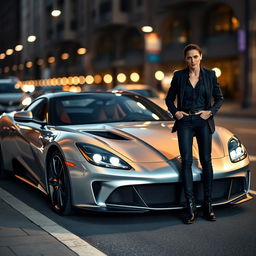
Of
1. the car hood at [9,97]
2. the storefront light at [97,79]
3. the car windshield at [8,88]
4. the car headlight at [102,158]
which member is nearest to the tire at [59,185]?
the car headlight at [102,158]

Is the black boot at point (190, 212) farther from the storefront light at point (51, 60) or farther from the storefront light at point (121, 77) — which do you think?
the storefront light at point (51, 60)

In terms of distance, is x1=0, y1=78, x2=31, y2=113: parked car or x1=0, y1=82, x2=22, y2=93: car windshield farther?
x1=0, y1=82, x2=22, y2=93: car windshield

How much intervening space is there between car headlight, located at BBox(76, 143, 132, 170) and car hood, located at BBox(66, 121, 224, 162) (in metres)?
0.10

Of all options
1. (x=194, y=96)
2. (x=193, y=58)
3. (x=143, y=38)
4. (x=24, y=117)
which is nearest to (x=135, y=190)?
(x=194, y=96)

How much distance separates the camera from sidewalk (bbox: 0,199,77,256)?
4590 millimetres

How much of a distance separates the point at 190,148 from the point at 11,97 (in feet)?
59.3

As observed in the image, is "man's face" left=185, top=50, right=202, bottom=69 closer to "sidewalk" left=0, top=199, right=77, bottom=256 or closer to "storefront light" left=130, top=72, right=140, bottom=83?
"sidewalk" left=0, top=199, right=77, bottom=256

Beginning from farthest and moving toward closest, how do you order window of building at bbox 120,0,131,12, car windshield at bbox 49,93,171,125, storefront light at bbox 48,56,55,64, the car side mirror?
storefront light at bbox 48,56,55,64, window of building at bbox 120,0,131,12, the car side mirror, car windshield at bbox 49,93,171,125

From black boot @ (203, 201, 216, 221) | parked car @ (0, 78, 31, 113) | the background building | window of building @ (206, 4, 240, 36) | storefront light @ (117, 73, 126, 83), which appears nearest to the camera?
black boot @ (203, 201, 216, 221)

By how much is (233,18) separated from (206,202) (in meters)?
36.1

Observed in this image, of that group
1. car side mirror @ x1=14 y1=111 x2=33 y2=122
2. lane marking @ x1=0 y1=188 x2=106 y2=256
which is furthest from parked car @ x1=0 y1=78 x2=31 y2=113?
lane marking @ x1=0 y1=188 x2=106 y2=256

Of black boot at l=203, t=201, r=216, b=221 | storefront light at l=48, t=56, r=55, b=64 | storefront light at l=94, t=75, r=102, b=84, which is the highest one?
storefront light at l=48, t=56, r=55, b=64

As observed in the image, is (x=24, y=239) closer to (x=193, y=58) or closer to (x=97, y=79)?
(x=193, y=58)

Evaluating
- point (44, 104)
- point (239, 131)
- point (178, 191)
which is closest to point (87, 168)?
point (178, 191)
